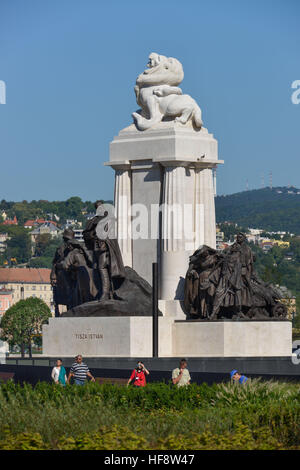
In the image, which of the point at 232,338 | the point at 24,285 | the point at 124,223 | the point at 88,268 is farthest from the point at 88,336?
the point at 24,285

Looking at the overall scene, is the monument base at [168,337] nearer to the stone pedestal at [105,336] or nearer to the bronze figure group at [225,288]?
the stone pedestal at [105,336]

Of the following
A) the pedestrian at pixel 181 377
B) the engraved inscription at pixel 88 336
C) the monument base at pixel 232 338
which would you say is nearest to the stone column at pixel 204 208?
the monument base at pixel 232 338

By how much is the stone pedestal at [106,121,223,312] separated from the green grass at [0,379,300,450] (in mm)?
12633

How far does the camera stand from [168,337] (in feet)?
139

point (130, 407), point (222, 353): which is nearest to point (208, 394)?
point (130, 407)

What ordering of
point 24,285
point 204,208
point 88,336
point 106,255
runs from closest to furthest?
point 88,336, point 106,255, point 204,208, point 24,285

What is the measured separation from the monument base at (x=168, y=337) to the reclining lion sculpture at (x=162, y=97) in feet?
20.8

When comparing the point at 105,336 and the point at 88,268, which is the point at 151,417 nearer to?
the point at 105,336

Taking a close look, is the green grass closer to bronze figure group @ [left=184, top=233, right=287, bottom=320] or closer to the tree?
bronze figure group @ [left=184, top=233, right=287, bottom=320]

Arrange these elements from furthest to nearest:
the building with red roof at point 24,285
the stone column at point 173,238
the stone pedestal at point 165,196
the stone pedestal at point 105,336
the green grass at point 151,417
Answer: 1. the building with red roof at point 24,285
2. the stone pedestal at point 165,196
3. the stone column at point 173,238
4. the stone pedestal at point 105,336
5. the green grass at point 151,417

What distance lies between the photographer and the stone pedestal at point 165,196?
4362 centimetres

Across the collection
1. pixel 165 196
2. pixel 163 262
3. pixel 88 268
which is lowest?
pixel 88 268

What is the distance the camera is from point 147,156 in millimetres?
44375

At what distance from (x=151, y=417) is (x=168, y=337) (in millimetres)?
15731
